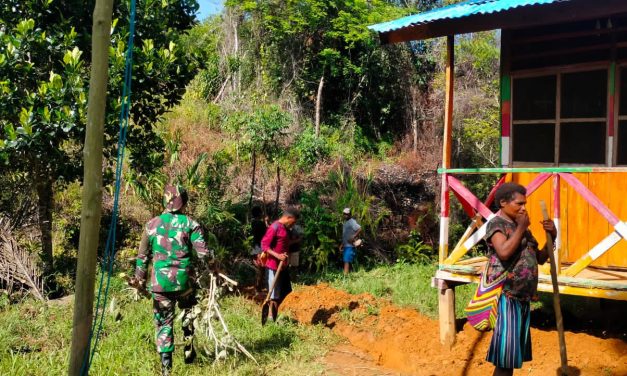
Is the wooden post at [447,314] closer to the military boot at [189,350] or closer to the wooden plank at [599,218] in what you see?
the wooden plank at [599,218]

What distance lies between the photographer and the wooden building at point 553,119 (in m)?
5.26

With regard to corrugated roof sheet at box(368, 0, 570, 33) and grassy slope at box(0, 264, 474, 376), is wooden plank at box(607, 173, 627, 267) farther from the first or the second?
corrugated roof sheet at box(368, 0, 570, 33)

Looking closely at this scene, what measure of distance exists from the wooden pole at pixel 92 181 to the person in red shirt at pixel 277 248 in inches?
129

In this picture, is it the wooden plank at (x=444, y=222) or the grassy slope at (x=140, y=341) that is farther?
the wooden plank at (x=444, y=222)

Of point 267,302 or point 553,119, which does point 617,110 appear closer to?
point 553,119

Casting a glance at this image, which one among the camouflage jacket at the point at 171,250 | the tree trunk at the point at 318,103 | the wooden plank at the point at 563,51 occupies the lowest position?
the camouflage jacket at the point at 171,250

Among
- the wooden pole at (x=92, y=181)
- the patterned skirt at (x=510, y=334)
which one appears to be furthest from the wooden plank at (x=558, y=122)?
the wooden pole at (x=92, y=181)

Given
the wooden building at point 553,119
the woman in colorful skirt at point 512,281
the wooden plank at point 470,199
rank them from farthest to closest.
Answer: the wooden plank at point 470,199, the wooden building at point 553,119, the woman in colorful skirt at point 512,281

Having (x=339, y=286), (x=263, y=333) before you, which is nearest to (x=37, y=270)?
(x=263, y=333)

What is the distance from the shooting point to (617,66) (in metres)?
5.86

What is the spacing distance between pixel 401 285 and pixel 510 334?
4.84 meters

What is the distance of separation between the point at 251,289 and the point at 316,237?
2115mm

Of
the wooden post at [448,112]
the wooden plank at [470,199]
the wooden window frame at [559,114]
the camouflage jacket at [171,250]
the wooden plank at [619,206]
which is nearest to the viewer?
the camouflage jacket at [171,250]

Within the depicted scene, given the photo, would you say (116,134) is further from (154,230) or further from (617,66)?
(617,66)
